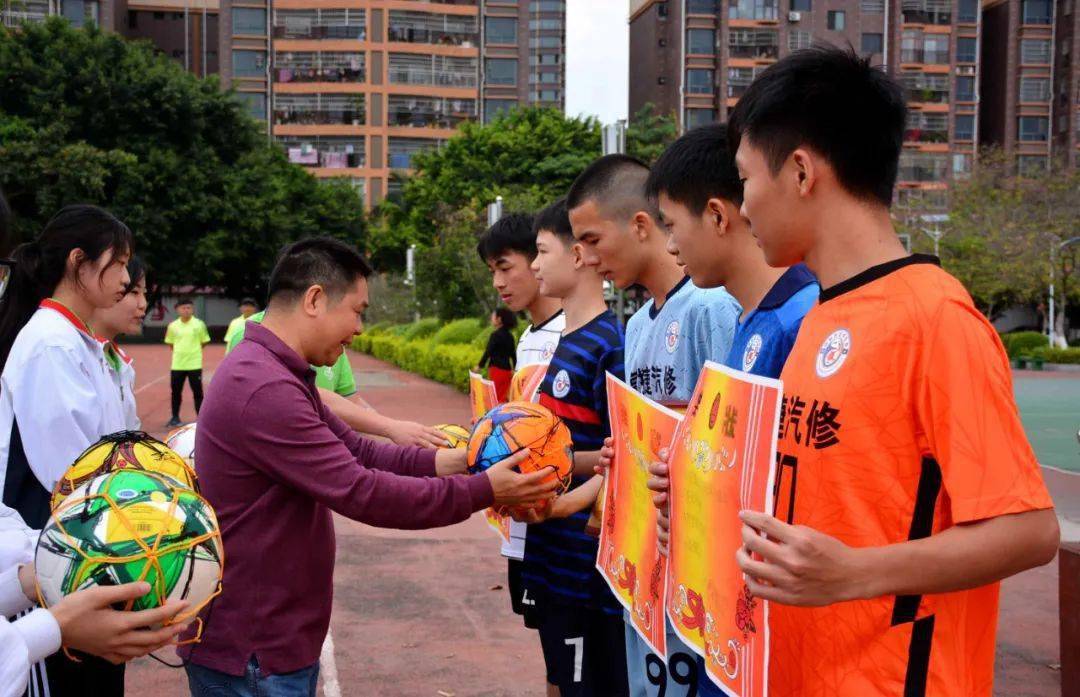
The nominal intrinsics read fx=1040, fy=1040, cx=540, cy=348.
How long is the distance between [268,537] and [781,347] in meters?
1.52

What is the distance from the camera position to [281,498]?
9.78 feet

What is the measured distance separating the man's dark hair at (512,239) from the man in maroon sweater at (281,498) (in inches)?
73.2

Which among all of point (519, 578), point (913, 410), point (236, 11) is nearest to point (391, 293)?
point (236, 11)

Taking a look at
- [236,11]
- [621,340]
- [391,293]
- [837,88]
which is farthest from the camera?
[236,11]

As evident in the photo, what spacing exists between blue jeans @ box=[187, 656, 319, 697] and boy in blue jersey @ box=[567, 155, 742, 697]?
38.8 inches

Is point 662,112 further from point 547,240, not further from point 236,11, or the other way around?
point 547,240

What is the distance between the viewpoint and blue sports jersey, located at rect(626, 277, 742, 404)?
3041 mm

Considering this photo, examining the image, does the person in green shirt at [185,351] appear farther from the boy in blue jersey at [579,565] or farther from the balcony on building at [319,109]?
the balcony on building at [319,109]

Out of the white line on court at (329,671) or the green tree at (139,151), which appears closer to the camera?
the white line on court at (329,671)

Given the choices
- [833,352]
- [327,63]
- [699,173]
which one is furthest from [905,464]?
[327,63]

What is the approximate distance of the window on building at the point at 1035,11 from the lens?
62.9 meters

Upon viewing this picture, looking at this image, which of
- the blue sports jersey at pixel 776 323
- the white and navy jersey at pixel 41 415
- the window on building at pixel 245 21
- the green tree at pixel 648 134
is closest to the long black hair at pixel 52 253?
the white and navy jersey at pixel 41 415

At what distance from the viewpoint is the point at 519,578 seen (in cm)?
445

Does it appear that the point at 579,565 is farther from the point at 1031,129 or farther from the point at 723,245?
the point at 1031,129
